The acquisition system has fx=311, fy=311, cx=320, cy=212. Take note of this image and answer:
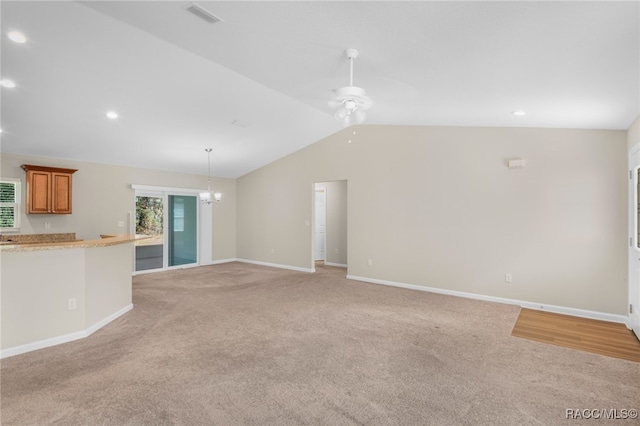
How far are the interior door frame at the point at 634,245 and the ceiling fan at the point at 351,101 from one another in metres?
3.23

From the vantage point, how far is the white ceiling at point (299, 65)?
213cm

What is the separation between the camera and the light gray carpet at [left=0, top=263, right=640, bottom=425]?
2168 millimetres

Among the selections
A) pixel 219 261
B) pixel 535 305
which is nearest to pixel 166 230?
pixel 219 261

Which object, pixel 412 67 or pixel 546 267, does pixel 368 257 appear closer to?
pixel 546 267

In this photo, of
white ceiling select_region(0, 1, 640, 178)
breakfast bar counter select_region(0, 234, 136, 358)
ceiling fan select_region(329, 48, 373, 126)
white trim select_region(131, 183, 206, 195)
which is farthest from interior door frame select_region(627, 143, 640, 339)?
white trim select_region(131, 183, 206, 195)

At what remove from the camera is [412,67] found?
2947 millimetres

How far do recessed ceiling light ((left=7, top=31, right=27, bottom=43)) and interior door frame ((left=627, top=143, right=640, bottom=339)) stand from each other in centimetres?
628

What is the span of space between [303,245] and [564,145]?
17.0ft

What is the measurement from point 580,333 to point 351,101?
12.5 ft

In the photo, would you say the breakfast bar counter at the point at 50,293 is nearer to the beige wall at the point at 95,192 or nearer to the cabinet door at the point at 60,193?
the cabinet door at the point at 60,193

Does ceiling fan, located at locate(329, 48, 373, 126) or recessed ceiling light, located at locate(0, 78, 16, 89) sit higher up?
recessed ceiling light, located at locate(0, 78, 16, 89)

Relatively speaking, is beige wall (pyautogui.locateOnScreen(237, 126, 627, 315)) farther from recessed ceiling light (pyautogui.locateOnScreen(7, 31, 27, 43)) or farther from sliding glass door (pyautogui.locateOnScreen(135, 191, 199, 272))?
recessed ceiling light (pyautogui.locateOnScreen(7, 31, 27, 43))

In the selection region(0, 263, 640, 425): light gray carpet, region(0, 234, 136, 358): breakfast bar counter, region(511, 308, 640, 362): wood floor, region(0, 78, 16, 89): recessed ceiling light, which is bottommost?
region(511, 308, 640, 362): wood floor

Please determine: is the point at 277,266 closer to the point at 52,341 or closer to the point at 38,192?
the point at 38,192
